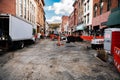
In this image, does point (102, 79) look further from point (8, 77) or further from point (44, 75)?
point (8, 77)

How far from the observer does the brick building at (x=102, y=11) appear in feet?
91.3

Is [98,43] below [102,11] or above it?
below

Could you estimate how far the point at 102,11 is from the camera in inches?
1298

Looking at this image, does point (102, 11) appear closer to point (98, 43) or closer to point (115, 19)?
point (115, 19)

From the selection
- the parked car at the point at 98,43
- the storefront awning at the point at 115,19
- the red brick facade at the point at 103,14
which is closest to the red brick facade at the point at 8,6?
the red brick facade at the point at 103,14

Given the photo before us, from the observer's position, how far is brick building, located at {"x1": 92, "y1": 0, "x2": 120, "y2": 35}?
2783cm

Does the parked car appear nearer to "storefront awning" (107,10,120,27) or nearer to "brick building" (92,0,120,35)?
"storefront awning" (107,10,120,27)

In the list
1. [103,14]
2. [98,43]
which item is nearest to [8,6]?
[103,14]

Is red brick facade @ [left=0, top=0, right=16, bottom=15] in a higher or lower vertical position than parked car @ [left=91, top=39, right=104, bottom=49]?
higher

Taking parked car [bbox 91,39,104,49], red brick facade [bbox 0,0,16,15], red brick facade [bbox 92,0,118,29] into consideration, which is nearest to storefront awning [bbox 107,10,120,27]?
red brick facade [bbox 92,0,118,29]

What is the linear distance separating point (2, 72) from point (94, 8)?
33005mm

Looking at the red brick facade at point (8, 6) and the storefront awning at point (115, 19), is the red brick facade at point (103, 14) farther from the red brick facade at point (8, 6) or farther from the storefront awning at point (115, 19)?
the red brick facade at point (8, 6)

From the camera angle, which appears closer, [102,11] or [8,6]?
[8,6]

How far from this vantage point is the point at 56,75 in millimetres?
8172
